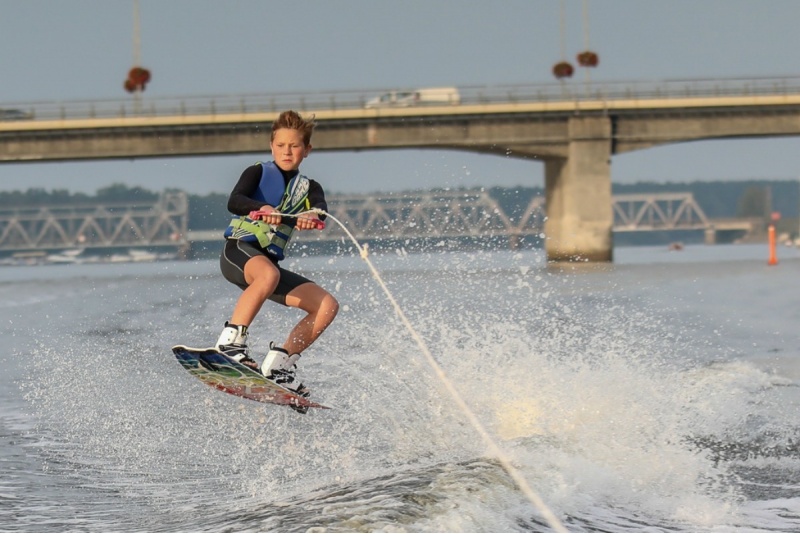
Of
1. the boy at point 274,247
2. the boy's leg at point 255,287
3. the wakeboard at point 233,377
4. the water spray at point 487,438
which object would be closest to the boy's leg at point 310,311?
the boy at point 274,247

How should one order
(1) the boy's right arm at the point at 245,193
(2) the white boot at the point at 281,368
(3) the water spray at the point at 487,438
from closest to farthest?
→ (3) the water spray at the point at 487,438 < (1) the boy's right arm at the point at 245,193 < (2) the white boot at the point at 281,368

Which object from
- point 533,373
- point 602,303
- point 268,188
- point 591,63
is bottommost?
point 602,303

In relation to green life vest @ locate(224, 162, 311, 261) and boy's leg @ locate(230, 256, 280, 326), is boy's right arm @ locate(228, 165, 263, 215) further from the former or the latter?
boy's leg @ locate(230, 256, 280, 326)

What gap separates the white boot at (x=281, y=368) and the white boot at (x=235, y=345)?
23cm

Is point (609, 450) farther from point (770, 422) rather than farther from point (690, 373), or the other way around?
point (690, 373)

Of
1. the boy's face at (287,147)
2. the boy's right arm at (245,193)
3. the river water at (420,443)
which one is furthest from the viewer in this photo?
the boy's face at (287,147)

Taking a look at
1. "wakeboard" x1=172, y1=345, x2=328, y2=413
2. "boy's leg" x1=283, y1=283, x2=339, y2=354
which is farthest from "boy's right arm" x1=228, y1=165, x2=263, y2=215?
"wakeboard" x1=172, y1=345, x2=328, y2=413

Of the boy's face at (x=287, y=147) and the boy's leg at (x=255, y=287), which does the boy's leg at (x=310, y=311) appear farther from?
the boy's face at (x=287, y=147)

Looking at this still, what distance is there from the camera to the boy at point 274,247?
8.32 meters

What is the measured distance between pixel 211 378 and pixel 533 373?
2540 mm

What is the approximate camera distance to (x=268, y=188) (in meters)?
8.44

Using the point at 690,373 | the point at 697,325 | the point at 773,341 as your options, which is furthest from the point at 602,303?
the point at 690,373

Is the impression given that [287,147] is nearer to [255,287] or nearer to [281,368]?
[255,287]

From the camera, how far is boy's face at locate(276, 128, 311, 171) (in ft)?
27.7
